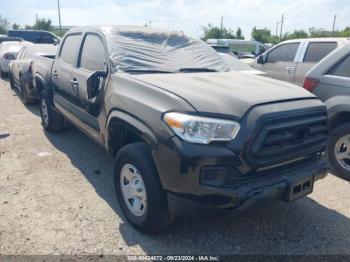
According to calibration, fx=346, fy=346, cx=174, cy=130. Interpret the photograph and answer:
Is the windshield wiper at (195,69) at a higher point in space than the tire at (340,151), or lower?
higher

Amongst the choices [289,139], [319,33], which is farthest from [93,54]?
[319,33]

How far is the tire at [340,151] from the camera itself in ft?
15.0

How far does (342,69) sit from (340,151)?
112 cm

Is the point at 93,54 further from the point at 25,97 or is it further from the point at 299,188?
the point at 25,97

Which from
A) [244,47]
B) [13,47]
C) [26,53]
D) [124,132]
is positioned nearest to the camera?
[124,132]

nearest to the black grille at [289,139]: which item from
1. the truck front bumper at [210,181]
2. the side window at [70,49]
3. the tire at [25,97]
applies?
the truck front bumper at [210,181]

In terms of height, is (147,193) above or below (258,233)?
above

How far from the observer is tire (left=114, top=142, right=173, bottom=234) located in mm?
2848

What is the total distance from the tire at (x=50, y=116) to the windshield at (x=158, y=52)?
233 centimetres

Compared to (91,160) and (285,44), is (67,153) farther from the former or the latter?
(285,44)

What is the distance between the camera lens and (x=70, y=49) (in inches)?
197

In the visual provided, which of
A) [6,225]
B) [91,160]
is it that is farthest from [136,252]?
[91,160]

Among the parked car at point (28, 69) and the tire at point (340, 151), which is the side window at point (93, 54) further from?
the parked car at point (28, 69)

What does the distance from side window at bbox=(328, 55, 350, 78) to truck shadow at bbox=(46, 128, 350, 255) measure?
6.20 feet
